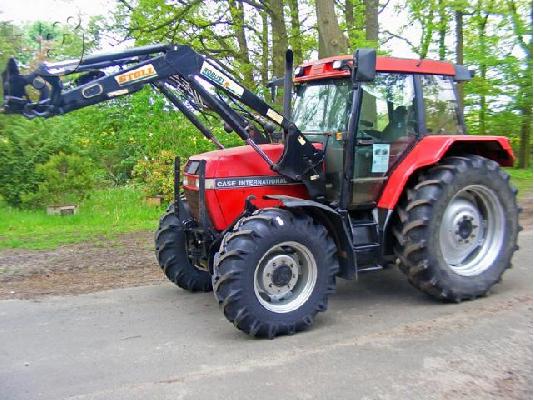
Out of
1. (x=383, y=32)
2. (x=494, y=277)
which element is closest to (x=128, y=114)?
(x=383, y=32)

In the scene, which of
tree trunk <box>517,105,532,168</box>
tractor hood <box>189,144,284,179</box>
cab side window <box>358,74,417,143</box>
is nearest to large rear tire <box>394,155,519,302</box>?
cab side window <box>358,74,417,143</box>

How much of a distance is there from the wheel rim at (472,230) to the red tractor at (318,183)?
0.01 metres

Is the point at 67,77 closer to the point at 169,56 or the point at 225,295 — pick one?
the point at 169,56

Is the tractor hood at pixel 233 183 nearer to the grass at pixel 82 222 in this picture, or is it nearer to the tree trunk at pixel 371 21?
the grass at pixel 82 222

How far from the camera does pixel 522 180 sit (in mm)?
13844

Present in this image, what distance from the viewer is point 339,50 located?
11.0m

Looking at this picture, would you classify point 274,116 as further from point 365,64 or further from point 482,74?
point 482,74

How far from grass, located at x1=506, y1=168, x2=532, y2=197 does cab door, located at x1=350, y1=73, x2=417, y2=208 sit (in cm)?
744

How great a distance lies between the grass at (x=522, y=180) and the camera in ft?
40.8

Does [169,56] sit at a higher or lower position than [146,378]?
higher

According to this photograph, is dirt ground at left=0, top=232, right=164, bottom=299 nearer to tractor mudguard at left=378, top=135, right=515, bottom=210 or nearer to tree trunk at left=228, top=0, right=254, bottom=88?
tractor mudguard at left=378, top=135, right=515, bottom=210

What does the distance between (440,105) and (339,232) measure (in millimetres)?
1925

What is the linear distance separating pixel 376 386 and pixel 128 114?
1186 cm

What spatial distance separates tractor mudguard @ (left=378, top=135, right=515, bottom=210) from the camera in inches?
212
